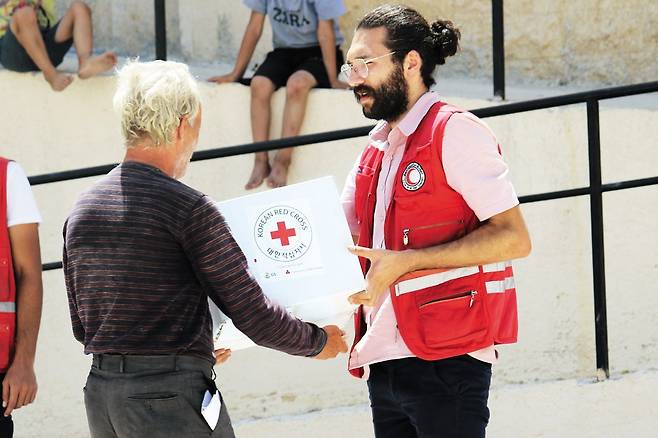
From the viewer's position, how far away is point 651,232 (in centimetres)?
503

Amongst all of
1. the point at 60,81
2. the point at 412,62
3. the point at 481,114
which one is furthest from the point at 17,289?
the point at 60,81

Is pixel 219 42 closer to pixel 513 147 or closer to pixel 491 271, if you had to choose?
pixel 513 147

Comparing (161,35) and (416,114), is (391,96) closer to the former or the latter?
(416,114)

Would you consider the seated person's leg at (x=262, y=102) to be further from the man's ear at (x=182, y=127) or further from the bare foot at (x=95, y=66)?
the man's ear at (x=182, y=127)

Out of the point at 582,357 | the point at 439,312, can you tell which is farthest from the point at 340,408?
the point at 439,312

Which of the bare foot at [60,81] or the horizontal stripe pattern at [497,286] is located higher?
the bare foot at [60,81]

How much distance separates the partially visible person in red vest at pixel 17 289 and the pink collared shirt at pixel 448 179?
38.0 inches

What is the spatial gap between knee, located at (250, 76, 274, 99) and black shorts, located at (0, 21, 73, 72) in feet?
3.30

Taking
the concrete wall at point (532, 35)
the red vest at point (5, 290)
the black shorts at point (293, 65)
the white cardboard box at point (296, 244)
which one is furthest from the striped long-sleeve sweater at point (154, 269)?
the concrete wall at point (532, 35)

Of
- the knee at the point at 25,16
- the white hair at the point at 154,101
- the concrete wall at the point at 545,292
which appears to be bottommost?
the concrete wall at the point at 545,292

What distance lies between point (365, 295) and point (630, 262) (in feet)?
7.90

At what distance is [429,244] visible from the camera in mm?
2934

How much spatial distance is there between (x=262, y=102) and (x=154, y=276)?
2808mm

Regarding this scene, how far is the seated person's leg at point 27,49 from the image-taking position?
5.58m
